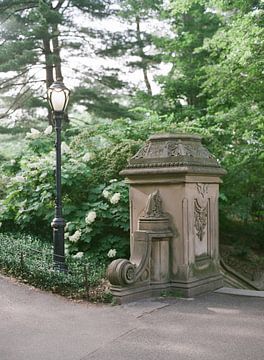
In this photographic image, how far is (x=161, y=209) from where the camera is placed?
7.70 m

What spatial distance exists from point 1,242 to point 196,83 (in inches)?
419

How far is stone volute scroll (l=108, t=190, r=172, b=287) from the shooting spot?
278 inches

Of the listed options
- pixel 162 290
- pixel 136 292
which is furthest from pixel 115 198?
pixel 136 292

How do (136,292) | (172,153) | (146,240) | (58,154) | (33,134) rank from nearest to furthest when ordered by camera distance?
(136,292) → (146,240) → (172,153) → (58,154) → (33,134)

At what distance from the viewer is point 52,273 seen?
771 centimetres

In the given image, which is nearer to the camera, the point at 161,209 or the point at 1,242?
the point at 161,209

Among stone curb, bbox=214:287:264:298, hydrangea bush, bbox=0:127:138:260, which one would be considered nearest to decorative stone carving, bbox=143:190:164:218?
stone curb, bbox=214:287:264:298

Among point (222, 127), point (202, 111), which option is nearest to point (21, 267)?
point (222, 127)

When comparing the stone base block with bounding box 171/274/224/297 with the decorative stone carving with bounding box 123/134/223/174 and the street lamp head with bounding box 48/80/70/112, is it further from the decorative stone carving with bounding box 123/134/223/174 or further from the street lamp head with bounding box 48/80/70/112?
the street lamp head with bounding box 48/80/70/112

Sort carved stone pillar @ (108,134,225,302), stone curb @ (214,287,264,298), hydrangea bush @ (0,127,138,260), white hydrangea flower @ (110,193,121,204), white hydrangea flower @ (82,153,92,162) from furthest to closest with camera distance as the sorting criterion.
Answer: white hydrangea flower @ (82,153,92,162)
hydrangea bush @ (0,127,138,260)
white hydrangea flower @ (110,193,121,204)
stone curb @ (214,287,264,298)
carved stone pillar @ (108,134,225,302)

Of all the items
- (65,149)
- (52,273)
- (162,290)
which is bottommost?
(162,290)

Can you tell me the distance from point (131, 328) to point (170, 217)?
2270mm

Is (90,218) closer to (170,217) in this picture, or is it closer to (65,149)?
(170,217)

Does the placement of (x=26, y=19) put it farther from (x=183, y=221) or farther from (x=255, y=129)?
(x=183, y=221)
